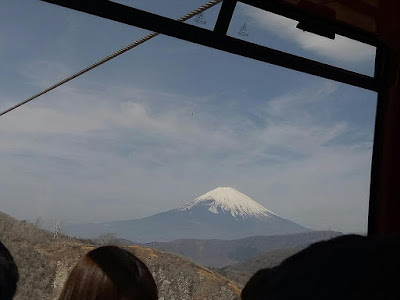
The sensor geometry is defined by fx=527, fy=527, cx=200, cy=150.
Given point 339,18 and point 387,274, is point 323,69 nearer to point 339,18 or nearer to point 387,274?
point 339,18

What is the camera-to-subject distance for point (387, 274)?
0.36m

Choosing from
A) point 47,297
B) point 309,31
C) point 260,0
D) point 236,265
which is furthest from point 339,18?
point 236,265

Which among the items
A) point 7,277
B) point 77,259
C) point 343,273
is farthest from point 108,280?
point 77,259

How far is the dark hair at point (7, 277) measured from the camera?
715mm

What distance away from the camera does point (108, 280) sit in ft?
4.39

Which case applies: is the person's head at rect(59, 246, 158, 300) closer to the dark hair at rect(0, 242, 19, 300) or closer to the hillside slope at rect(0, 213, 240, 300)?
the dark hair at rect(0, 242, 19, 300)

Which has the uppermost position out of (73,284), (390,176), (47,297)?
(390,176)

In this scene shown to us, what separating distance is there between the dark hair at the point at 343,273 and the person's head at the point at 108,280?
98cm

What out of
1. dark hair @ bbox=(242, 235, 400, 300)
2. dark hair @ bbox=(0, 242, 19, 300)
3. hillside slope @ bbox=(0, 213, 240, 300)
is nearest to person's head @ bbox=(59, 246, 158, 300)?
dark hair @ bbox=(0, 242, 19, 300)

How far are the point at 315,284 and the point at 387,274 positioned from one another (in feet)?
0.17

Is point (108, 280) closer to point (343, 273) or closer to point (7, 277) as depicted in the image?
point (7, 277)

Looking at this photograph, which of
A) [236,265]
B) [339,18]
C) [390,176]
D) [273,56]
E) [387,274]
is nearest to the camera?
[387,274]

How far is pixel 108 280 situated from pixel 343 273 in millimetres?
1049

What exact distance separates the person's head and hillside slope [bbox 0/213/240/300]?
19.2ft
